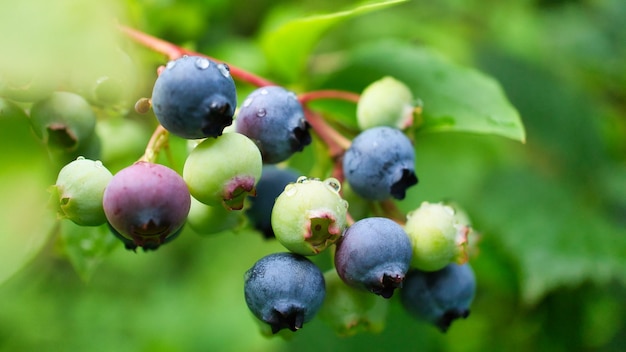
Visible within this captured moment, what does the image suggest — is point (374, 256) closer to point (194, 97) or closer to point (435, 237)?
point (435, 237)

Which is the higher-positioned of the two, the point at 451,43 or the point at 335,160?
the point at 335,160

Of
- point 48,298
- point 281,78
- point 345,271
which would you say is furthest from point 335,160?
point 48,298

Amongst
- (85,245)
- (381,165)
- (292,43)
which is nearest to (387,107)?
(381,165)

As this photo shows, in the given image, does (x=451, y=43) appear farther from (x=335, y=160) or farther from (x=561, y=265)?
(x=335, y=160)

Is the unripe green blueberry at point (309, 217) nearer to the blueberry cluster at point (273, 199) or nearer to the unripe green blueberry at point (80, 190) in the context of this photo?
the blueberry cluster at point (273, 199)

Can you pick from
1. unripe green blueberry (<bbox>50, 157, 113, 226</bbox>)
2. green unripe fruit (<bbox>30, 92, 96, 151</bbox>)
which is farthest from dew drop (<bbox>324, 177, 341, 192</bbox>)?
green unripe fruit (<bbox>30, 92, 96, 151</bbox>)

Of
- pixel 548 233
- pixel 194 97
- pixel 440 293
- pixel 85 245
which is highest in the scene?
pixel 194 97

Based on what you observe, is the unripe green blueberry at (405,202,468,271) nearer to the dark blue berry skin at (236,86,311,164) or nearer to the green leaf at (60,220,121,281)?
the dark blue berry skin at (236,86,311,164)
